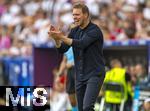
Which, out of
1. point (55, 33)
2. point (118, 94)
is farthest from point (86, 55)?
point (118, 94)

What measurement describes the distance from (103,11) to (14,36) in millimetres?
4442

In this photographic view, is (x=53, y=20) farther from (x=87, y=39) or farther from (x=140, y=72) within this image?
(x=87, y=39)

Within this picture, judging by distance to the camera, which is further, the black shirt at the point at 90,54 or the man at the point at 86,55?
the black shirt at the point at 90,54

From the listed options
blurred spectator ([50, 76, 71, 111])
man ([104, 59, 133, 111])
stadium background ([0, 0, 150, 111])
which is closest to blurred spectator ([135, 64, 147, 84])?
stadium background ([0, 0, 150, 111])

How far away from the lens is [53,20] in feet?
67.8

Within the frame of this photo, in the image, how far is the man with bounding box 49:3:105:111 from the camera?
31.1ft

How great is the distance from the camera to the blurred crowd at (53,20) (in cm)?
1691

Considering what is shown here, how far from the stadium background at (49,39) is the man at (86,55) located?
428 cm

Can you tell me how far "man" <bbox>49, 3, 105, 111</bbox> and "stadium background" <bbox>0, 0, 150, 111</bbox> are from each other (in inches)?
169

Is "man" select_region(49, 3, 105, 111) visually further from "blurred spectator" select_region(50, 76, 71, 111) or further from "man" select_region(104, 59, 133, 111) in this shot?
"blurred spectator" select_region(50, 76, 71, 111)

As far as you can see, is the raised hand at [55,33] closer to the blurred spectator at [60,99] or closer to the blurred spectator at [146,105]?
the blurred spectator at [146,105]

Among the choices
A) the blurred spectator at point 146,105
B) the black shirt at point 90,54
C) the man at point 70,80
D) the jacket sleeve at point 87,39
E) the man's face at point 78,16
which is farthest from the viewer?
the blurred spectator at point 146,105

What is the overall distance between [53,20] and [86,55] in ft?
36.2

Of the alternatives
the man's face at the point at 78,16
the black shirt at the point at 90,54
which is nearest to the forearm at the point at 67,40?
the black shirt at the point at 90,54
